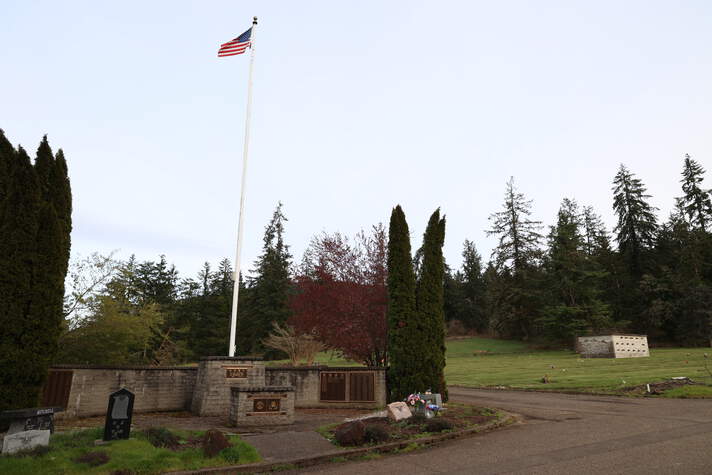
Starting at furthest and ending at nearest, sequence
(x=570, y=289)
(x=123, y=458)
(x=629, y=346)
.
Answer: (x=570, y=289)
(x=629, y=346)
(x=123, y=458)

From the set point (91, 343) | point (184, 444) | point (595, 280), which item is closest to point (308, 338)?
point (91, 343)

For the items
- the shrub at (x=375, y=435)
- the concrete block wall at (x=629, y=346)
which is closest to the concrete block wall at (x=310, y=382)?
the shrub at (x=375, y=435)

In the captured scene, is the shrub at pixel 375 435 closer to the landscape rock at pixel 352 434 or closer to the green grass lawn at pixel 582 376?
the landscape rock at pixel 352 434

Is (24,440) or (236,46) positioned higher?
(236,46)

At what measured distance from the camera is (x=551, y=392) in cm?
1944

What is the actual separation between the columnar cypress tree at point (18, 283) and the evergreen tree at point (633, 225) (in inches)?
2377

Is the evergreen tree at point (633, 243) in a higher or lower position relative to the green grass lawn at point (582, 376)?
higher

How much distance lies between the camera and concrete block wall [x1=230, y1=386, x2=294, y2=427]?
39.8 feet

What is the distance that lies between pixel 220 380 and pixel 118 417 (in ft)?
18.5

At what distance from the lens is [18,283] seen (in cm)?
1038

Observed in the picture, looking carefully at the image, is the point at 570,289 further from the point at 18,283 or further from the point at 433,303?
the point at 18,283

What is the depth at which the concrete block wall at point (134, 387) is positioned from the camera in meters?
14.1

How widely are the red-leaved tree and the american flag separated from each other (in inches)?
348

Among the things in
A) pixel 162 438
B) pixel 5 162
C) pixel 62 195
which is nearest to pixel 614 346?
pixel 162 438
